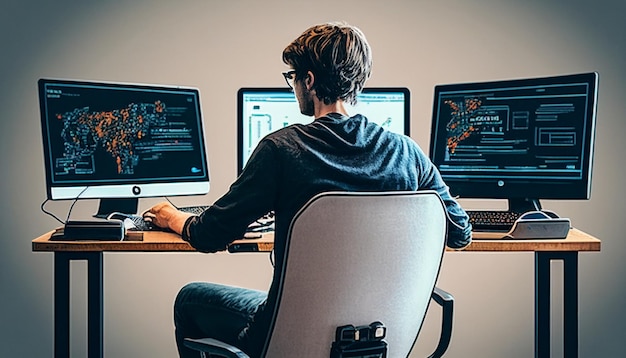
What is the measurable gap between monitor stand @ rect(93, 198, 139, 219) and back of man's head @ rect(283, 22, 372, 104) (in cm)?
101

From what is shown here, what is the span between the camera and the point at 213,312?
2061mm

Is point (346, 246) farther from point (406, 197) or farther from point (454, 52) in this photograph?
point (454, 52)

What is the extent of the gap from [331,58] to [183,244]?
2.44 ft

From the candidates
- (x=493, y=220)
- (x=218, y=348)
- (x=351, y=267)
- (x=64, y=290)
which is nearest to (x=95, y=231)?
(x=64, y=290)

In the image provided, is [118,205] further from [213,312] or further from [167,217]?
[213,312]

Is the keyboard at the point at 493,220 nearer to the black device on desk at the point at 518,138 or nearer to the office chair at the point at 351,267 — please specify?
the black device on desk at the point at 518,138

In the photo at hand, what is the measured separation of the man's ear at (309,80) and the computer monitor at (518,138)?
0.92 metres

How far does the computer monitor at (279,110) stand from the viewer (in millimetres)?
2801

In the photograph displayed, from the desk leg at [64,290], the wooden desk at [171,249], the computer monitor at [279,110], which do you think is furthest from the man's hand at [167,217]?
the computer monitor at [279,110]

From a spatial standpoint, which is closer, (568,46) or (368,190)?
(368,190)

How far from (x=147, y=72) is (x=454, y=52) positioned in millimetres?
1292

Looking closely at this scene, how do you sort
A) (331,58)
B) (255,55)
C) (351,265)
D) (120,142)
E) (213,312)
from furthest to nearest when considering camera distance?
1. (255,55)
2. (120,142)
3. (213,312)
4. (331,58)
5. (351,265)

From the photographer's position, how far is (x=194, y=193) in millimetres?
2768
